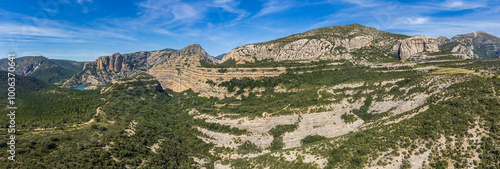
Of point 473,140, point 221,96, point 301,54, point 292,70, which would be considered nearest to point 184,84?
point 221,96

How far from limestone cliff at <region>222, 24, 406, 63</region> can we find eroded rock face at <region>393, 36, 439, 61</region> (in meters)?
10.6

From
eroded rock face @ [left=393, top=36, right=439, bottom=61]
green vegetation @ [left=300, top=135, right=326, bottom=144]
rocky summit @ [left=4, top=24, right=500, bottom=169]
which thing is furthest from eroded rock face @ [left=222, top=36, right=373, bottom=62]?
green vegetation @ [left=300, top=135, right=326, bottom=144]

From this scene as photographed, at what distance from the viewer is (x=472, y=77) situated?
41438 mm

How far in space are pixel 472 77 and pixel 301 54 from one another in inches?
3292

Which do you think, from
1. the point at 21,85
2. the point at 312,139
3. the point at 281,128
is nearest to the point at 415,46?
the point at 312,139

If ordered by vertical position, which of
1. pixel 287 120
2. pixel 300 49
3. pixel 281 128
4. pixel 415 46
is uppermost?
pixel 300 49

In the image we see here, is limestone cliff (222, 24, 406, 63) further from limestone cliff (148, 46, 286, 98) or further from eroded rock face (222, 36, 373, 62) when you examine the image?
limestone cliff (148, 46, 286, 98)

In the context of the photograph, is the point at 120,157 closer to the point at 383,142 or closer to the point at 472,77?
the point at 383,142

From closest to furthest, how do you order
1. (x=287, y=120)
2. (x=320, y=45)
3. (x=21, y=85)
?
(x=287, y=120) → (x=21, y=85) → (x=320, y=45)

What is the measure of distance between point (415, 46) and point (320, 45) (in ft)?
157

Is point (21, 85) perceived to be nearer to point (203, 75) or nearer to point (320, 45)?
point (203, 75)

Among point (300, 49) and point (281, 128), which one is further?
point (300, 49)

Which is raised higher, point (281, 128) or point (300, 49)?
point (300, 49)

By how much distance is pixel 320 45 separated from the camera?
120 meters
